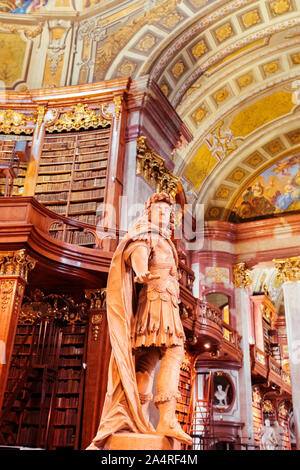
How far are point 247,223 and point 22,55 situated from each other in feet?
24.9

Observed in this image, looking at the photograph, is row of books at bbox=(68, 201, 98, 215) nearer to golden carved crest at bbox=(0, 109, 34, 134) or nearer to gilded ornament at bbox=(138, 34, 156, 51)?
golden carved crest at bbox=(0, 109, 34, 134)

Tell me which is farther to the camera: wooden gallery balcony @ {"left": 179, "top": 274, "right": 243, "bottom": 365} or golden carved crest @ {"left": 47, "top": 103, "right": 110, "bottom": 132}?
golden carved crest @ {"left": 47, "top": 103, "right": 110, "bottom": 132}

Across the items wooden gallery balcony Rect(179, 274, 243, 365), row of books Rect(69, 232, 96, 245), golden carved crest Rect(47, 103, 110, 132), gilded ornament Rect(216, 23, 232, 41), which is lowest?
wooden gallery balcony Rect(179, 274, 243, 365)

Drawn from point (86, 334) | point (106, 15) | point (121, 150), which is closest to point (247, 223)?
point (121, 150)

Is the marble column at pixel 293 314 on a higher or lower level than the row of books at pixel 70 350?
higher

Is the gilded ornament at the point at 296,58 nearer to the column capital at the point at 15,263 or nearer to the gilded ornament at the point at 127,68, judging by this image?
the gilded ornament at the point at 127,68

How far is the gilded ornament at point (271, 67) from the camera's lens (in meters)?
12.4

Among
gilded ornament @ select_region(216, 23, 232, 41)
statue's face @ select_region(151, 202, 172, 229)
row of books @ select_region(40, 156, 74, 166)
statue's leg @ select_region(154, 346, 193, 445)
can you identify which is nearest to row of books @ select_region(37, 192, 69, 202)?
row of books @ select_region(40, 156, 74, 166)

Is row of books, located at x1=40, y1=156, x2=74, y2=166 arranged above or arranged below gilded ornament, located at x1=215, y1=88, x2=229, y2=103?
below

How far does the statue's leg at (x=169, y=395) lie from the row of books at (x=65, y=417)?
449 cm

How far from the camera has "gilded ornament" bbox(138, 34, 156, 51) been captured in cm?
1076

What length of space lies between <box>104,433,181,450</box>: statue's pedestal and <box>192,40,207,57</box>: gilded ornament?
10.1 m

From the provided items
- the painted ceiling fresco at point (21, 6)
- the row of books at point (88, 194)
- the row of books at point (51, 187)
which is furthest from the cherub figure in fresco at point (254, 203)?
the painted ceiling fresco at point (21, 6)
